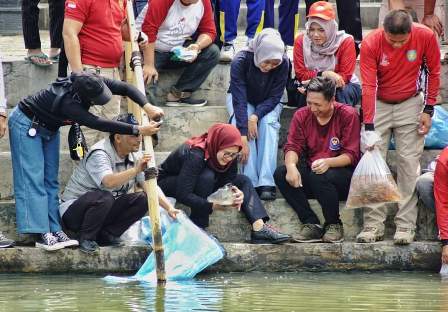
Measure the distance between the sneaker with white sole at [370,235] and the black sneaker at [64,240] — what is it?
226 centimetres

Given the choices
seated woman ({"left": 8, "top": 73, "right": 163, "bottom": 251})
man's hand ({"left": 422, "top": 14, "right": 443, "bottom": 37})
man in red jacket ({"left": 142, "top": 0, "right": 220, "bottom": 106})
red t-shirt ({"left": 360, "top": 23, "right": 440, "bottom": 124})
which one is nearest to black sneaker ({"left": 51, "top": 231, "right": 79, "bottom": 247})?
seated woman ({"left": 8, "top": 73, "right": 163, "bottom": 251})

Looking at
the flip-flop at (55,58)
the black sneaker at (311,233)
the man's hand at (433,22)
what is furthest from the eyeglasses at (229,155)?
the man's hand at (433,22)

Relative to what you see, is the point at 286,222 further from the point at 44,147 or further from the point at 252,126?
the point at 44,147

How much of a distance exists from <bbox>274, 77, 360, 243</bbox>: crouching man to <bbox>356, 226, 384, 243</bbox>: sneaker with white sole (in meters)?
0.16

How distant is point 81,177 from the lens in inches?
424

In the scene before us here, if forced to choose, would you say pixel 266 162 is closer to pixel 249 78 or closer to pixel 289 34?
pixel 249 78

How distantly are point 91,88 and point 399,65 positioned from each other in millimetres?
2735

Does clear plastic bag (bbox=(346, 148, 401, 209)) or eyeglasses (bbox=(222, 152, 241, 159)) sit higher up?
eyeglasses (bbox=(222, 152, 241, 159))

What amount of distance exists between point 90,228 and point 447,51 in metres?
4.57

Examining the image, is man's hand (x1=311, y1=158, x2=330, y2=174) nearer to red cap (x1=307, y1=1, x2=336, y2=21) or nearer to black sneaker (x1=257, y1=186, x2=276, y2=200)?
black sneaker (x1=257, y1=186, x2=276, y2=200)

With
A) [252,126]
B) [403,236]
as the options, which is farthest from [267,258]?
[252,126]

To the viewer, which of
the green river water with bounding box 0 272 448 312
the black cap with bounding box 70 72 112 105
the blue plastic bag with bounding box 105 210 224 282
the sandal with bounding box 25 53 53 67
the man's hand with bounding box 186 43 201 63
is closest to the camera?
the green river water with bounding box 0 272 448 312

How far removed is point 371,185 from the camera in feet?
36.1

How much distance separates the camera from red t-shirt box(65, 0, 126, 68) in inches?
443
